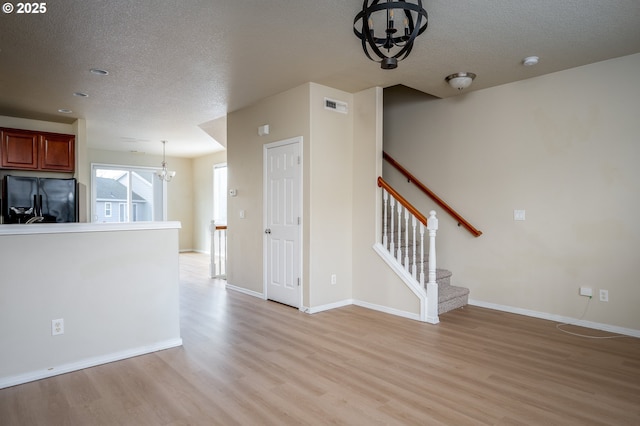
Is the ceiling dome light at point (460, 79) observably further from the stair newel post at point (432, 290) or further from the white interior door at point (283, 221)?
the white interior door at point (283, 221)

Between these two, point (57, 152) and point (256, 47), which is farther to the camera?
point (57, 152)

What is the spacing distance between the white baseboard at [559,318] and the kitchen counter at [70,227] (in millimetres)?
3714

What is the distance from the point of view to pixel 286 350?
3.21 meters

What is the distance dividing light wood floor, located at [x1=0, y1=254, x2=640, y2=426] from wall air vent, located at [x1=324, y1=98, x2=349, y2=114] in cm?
257

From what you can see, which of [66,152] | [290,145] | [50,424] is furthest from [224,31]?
[66,152]

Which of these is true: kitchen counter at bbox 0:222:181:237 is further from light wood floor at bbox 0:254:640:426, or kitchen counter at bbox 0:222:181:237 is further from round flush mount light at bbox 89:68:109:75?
round flush mount light at bbox 89:68:109:75

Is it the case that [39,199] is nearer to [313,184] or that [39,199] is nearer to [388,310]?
[313,184]

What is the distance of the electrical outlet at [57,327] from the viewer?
2.77m

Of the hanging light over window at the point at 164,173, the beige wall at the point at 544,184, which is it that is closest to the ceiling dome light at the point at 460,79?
the beige wall at the point at 544,184

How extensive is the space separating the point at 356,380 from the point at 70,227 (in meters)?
2.45

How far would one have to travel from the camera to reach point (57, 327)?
2.79m

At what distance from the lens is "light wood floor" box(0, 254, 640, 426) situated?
2186mm

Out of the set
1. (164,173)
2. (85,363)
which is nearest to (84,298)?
(85,363)

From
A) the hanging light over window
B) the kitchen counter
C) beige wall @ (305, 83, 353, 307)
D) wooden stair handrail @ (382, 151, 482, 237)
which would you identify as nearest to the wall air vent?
beige wall @ (305, 83, 353, 307)
